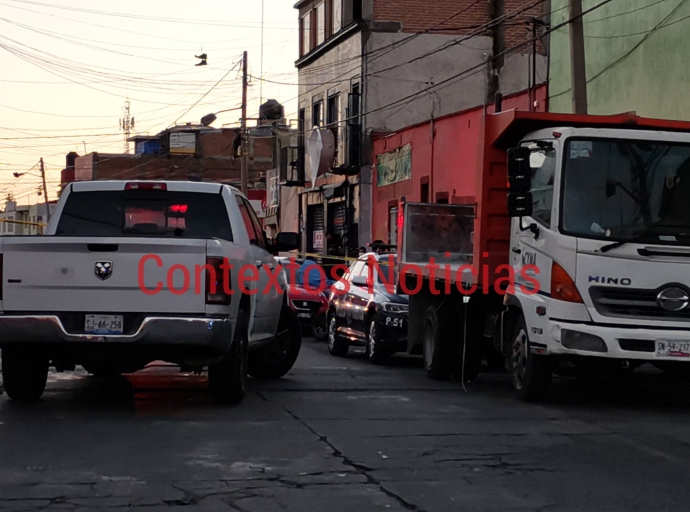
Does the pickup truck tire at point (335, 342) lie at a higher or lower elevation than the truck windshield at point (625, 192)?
lower

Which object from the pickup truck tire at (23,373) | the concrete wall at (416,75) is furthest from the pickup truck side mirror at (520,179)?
the concrete wall at (416,75)

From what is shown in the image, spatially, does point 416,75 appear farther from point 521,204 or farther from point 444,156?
point 521,204

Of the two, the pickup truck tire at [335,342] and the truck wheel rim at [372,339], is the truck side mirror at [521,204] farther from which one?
the pickup truck tire at [335,342]

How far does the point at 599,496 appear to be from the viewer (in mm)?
6969

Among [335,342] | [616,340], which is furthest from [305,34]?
[616,340]

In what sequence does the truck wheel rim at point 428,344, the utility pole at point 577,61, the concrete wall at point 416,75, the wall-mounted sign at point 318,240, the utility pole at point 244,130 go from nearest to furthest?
the truck wheel rim at point 428,344 < the utility pole at point 577,61 < the concrete wall at point 416,75 < the utility pole at point 244,130 < the wall-mounted sign at point 318,240

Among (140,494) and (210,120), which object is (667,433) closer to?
(140,494)

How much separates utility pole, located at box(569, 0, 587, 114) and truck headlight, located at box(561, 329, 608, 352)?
9269mm

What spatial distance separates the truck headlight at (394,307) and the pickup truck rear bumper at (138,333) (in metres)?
6.45

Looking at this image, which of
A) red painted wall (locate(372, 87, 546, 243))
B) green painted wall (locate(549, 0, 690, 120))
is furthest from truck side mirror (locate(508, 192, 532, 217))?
red painted wall (locate(372, 87, 546, 243))

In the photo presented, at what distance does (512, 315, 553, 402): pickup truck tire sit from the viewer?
1146 cm

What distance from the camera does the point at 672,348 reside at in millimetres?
10703

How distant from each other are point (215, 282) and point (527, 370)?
3353 mm

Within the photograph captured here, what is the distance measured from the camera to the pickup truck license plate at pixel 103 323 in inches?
400
